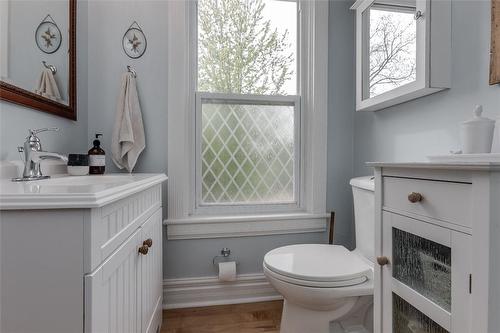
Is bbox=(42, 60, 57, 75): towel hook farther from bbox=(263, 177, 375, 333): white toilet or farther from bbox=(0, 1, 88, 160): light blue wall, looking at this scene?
bbox=(263, 177, 375, 333): white toilet

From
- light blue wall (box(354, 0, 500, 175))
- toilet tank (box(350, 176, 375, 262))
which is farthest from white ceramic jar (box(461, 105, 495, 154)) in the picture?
toilet tank (box(350, 176, 375, 262))

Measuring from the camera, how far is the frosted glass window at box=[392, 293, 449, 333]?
0.79 metres

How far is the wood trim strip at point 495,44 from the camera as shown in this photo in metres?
0.93

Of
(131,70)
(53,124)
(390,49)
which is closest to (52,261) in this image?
(53,124)

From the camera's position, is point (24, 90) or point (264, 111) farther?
point (264, 111)

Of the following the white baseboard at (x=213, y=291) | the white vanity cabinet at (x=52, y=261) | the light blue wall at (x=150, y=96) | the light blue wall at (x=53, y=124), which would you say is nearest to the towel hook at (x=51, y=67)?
the light blue wall at (x=53, y=124)

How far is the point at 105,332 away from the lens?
68 cm

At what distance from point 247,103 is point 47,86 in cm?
108

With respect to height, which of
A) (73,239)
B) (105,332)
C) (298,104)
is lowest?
(105,332)

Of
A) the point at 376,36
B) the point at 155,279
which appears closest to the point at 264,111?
the point at 376,36

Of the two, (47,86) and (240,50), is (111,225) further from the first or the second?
(240,50)

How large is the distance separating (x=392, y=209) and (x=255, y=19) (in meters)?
1.53

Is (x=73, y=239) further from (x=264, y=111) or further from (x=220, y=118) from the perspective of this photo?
(x=264, y=111)

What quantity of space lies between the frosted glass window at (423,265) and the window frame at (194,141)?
92cm
